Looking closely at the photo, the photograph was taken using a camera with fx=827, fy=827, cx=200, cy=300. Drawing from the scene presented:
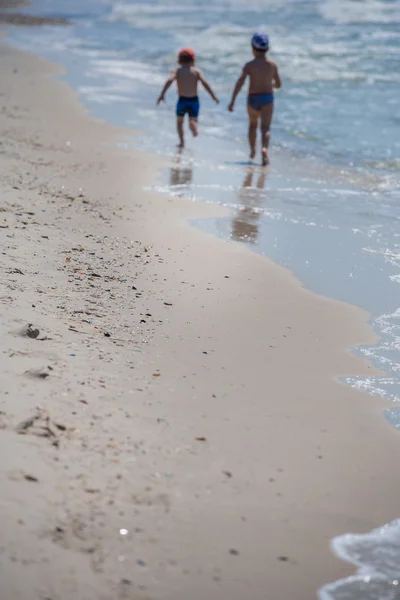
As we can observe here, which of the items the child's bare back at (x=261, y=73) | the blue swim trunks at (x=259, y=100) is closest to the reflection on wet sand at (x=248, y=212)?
the blue swim trunks at (x=259, y=100)

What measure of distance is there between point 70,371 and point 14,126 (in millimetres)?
8049

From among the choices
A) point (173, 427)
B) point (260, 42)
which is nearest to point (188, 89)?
point (260, 42)

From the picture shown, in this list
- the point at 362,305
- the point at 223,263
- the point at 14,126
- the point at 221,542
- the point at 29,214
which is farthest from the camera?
the point at 14,126

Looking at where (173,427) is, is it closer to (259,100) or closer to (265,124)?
(265,124)

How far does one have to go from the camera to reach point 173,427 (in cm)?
344

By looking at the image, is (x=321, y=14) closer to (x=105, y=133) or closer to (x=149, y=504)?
(x=105, y=133)

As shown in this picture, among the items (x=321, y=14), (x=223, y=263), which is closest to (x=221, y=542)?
(x=223, y=263)

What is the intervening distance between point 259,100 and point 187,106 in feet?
4.08

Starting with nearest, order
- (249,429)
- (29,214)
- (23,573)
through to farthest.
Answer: (23,573), (249,429), (29,214)

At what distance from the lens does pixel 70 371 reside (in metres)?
3.71

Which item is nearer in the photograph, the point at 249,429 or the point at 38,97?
the point at 249,429

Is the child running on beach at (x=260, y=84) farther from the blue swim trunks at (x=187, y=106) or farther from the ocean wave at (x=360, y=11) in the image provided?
the ocean wave at (x=360, y=11)

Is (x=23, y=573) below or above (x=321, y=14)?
below

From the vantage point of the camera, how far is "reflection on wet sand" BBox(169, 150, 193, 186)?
883 centimetres
